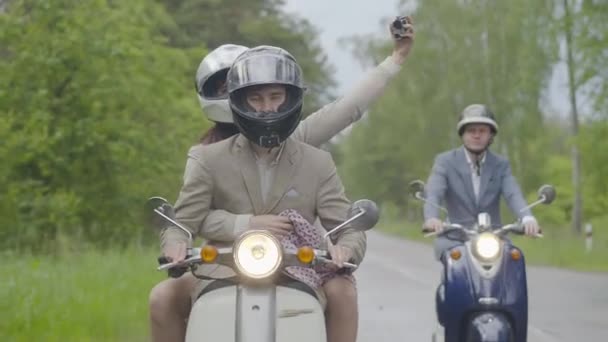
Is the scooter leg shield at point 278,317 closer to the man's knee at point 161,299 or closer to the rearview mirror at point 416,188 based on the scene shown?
the man's knee at point 161,299

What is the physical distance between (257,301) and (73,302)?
613cm

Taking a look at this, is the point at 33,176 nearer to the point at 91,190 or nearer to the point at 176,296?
the point at 91,190

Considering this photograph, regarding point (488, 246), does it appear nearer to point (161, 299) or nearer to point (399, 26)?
point (399, 26)

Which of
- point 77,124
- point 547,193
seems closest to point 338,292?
point 547,193

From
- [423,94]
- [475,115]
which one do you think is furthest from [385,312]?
[423,94]

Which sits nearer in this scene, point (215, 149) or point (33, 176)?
point (215, 149)

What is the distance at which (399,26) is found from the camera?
5.75 meters

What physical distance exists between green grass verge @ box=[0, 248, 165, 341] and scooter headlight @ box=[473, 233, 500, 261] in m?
3.14

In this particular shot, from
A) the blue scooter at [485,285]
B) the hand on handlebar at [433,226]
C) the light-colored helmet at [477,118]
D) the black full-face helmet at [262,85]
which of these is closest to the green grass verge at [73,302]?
the hand on handlebar at [433,226]

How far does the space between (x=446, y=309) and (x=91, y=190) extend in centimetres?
1537

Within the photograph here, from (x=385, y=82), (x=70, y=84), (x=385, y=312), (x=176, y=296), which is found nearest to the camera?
(x=176, y=296)

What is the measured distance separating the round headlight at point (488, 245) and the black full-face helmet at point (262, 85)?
2.71 meters

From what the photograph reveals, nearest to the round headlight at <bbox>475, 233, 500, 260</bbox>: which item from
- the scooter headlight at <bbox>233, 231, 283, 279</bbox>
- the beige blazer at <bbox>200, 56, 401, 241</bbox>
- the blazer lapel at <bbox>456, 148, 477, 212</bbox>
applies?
the blazer lapel at <bbox>456, 148, 477, 212</bbox>

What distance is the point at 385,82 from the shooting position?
6.14 metres
